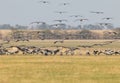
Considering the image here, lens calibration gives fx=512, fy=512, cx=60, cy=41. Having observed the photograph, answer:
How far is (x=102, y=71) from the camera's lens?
4209 cm

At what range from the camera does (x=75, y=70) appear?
140 ft

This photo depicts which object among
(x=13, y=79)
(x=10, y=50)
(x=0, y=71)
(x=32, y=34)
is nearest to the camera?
(x=13, y=79)

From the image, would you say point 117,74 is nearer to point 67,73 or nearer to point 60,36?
point 67,73

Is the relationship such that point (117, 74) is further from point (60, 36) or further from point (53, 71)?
point (60, 36)

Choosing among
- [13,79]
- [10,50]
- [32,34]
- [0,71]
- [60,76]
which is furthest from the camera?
[32,34]

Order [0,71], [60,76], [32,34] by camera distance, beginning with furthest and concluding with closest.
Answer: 1. [32,34]
2. [0,71]
3. [60,76]

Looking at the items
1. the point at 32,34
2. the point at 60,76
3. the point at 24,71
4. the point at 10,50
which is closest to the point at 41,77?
the point at 60,76

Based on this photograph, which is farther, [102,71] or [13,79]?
[102,71]

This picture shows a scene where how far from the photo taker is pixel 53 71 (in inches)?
1647

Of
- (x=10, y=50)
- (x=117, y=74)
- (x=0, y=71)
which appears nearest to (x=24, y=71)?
(x=0, y=71)

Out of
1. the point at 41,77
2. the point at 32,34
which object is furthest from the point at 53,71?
the point at 32,34

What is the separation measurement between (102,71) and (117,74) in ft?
9.06

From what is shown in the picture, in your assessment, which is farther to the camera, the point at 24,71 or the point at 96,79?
the point at 24,71

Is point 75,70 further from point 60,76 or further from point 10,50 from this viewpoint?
point 10,50
